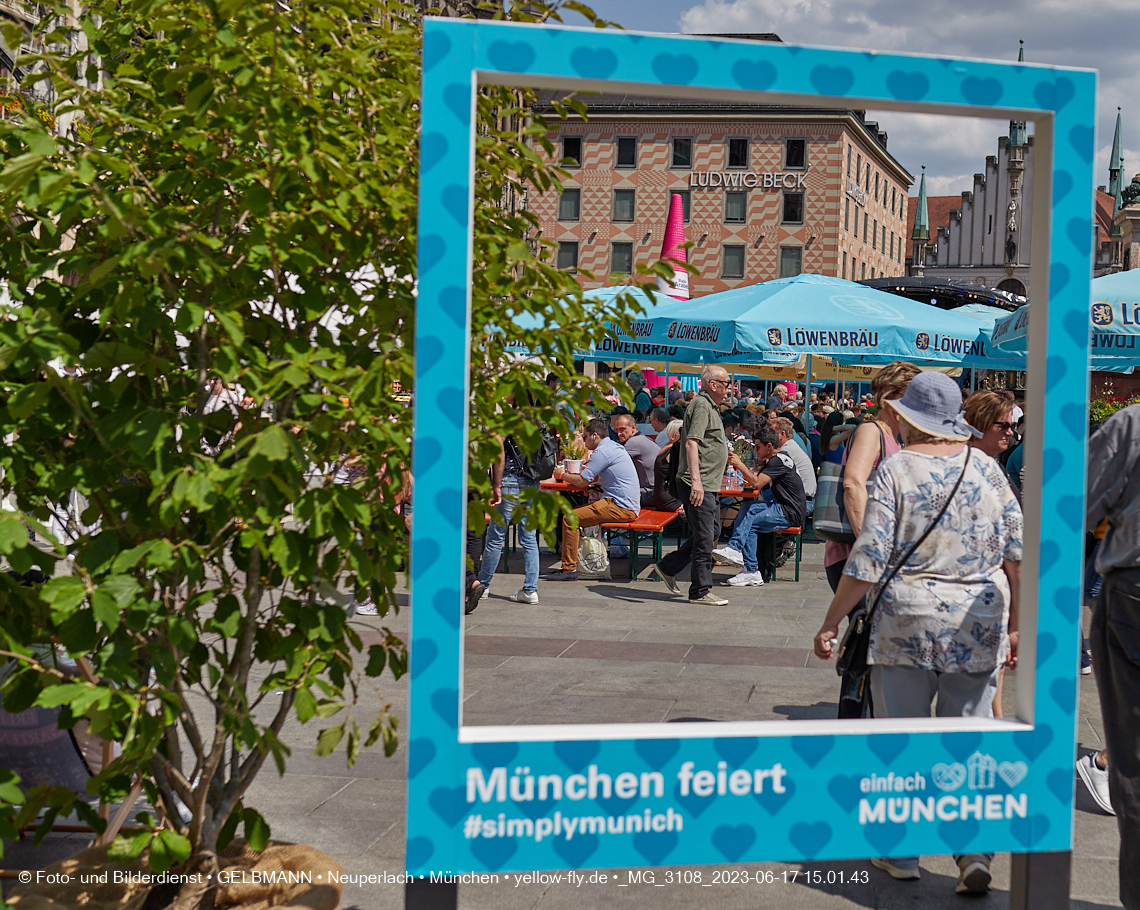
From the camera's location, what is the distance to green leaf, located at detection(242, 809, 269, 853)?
285 cm

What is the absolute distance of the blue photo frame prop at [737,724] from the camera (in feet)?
7.89

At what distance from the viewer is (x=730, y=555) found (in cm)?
1058

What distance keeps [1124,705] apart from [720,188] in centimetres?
5854

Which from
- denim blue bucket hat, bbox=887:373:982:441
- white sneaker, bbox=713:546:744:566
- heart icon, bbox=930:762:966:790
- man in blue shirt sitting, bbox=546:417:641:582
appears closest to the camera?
heart icon, bbox=930:762:966:790

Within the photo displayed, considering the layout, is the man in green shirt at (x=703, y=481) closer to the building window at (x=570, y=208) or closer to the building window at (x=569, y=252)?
the building window at (x=569, y=252)

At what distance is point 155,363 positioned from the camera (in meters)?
2.61

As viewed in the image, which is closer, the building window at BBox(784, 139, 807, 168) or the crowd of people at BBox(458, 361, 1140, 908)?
the crowd of people at BBox(458, 361, 1140, 908)

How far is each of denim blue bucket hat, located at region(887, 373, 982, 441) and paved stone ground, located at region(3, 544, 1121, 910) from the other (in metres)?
1.57

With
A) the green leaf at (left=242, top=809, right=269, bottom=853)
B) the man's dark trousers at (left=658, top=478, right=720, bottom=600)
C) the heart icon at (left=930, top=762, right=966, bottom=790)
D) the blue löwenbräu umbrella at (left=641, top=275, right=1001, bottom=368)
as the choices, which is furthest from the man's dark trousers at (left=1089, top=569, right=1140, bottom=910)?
the blue löwenbräu umbrella at (left=641, top=275, right=1001, bottom=368)

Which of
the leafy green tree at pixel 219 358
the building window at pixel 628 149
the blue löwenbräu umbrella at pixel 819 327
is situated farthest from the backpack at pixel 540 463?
the building window at pixel 628 149

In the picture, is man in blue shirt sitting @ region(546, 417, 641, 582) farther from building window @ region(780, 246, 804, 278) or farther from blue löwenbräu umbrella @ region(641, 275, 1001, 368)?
building window @ region(780, 246, 804, 278)

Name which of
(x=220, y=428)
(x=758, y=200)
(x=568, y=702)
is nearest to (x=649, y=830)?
(x=220, y=428)

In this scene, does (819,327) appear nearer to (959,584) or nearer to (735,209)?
(959,584)

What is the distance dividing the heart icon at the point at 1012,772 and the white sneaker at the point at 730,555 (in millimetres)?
7784
